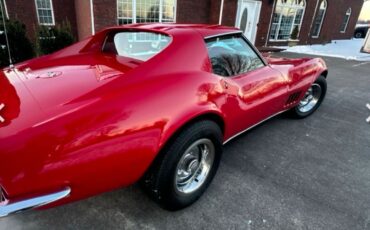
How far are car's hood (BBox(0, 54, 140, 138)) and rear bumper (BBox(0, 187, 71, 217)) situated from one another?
0.38m

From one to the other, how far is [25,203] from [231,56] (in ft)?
6.95

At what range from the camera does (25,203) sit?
4.44 ft

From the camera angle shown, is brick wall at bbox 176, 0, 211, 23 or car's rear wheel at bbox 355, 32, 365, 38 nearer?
brick wall at bbox 176, 0, 211, 23

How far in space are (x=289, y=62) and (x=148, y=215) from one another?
108 inches

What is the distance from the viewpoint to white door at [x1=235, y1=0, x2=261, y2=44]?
11.6 meters

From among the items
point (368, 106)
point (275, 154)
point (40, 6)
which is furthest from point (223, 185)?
point (40, 6)

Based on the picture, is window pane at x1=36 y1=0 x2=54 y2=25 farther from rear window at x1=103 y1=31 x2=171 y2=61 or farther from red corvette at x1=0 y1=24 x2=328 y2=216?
rear window at x1=103 y1=31 x2=171 y2=61

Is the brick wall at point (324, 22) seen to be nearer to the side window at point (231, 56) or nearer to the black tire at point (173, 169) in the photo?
the side window at point (231, 56)

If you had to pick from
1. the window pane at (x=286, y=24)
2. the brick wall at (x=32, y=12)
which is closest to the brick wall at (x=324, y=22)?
the window pane at (x=286, y=24)

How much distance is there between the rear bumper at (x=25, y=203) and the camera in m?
1.34

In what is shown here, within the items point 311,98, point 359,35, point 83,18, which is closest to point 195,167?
point 311,98

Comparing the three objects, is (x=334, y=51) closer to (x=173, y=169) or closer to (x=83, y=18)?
(x=83, y=18)

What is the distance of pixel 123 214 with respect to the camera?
2064 mm

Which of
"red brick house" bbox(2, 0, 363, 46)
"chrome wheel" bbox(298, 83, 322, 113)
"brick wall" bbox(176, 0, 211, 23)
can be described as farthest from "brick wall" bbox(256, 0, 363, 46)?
"chrome wheel" bbox(298, 83, 322, 113)
